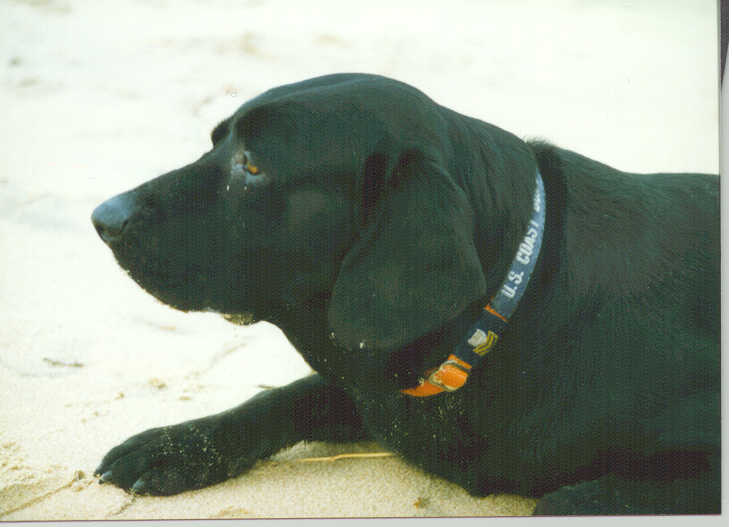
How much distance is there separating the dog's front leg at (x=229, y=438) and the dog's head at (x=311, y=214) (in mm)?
503

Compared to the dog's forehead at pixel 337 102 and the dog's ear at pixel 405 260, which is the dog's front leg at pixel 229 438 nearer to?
the dog's ear at pixel 405 260

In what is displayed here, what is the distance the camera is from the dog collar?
1.99 m

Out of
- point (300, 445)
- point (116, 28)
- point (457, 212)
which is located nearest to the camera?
point (457, 212)

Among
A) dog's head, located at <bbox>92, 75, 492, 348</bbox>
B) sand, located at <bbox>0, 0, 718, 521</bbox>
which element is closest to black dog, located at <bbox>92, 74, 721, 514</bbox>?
dog's head, located at <bbox>92, 75, 492, 348</bbox>

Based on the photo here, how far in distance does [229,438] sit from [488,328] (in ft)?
2.90

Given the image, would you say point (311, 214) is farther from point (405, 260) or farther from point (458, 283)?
point (458, 283)

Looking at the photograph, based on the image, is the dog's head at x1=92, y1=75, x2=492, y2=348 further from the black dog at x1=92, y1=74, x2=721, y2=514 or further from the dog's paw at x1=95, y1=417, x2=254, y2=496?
the dog's paw at x1=95, y1=417, x2=254, y2=496

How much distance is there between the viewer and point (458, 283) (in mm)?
1854

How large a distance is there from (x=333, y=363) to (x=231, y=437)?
44 centimetres

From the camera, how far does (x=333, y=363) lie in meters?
2.21

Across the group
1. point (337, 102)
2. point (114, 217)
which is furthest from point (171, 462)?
point (337, 102)

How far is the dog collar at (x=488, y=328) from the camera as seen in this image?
1.99 meters

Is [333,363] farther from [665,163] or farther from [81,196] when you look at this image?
[81,196]

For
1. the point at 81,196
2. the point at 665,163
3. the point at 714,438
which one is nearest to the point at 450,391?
the point at 714,438
